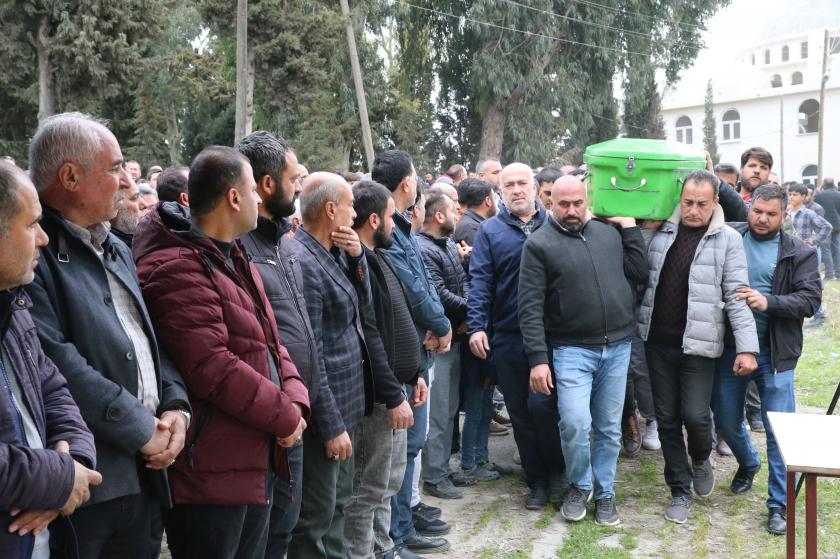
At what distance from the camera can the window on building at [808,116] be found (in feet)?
178

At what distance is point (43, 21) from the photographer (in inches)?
742

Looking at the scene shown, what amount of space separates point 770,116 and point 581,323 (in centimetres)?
5613

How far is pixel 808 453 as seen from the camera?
358 centimetres

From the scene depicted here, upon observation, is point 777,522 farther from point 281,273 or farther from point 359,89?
point 359,89

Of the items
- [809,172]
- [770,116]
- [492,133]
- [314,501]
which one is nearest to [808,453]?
[314,501]

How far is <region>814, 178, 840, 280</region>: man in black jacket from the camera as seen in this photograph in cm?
1691

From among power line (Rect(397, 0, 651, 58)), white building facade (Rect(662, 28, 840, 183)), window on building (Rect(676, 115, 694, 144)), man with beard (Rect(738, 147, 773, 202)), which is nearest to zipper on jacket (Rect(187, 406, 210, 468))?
man with beard (Rect(738, 147, 773, 202))

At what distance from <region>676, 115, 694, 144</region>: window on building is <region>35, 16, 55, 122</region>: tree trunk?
159ft

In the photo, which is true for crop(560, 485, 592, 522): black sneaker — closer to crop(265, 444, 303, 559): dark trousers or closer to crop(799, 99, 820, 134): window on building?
crop(265, 444, 303, 559): dark trousers

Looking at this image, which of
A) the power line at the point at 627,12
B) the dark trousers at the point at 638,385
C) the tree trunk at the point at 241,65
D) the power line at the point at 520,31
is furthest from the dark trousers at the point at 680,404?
the power line at the point at 627,12

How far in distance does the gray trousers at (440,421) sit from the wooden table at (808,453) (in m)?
2.23

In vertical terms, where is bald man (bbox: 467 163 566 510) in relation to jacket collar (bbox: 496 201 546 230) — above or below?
below

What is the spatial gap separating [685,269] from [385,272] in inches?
84.1

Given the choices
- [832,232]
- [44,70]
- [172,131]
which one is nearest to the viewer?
[832,232]
